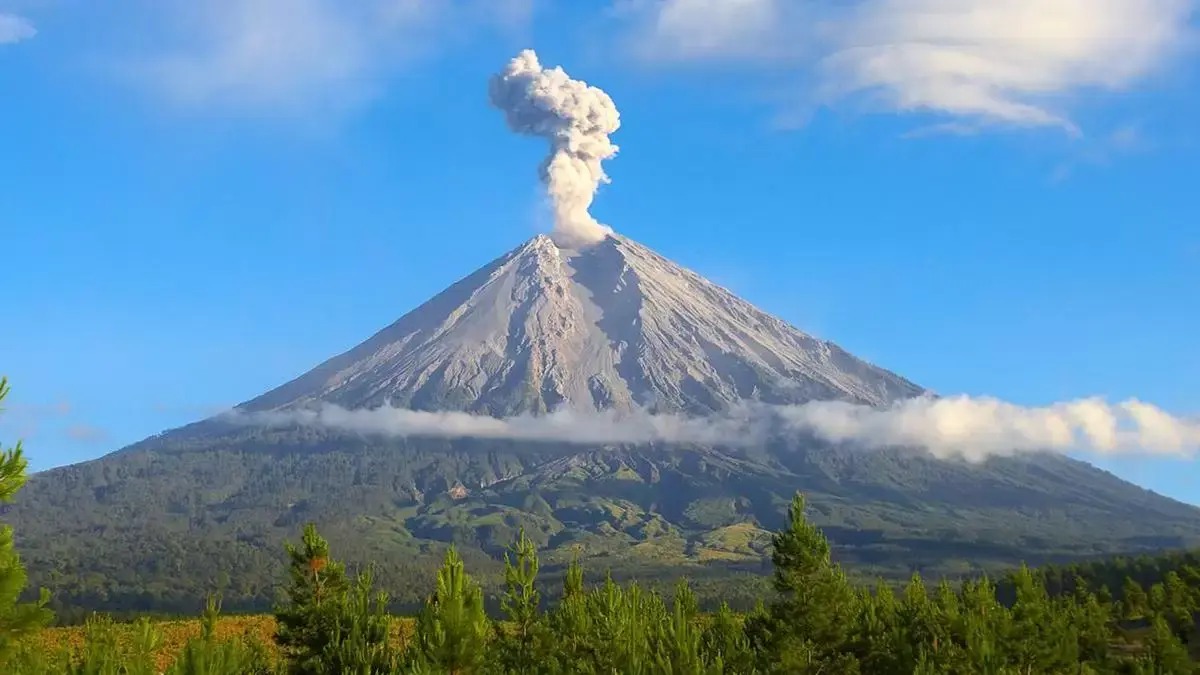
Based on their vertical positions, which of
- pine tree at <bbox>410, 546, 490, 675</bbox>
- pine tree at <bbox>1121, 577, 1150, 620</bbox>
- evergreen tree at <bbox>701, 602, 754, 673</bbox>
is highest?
pine tree at <bbox>410, 546, 490, 675</bbox>

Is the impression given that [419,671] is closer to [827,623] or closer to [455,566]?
[455,566]

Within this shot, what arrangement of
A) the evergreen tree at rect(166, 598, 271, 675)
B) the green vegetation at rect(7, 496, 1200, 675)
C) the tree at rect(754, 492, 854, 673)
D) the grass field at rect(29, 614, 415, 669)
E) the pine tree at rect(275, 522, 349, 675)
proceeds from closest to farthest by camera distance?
the evergreen tree at rect(166, 598, 271, 675), the green vegetation at rect(7, 496, 1200, 675), the pine tree at rect(275, 522, 349, 675), the tree at rect(754, 492, 854, 673), the grass field at rect(29, 614, 415, 669)

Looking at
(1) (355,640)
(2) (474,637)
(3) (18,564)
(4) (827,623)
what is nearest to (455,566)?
(2) (474,637)

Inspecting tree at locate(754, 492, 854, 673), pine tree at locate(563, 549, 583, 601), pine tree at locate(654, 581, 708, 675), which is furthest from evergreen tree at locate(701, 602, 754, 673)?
pine tree at locate(563, 549, 583, 601)

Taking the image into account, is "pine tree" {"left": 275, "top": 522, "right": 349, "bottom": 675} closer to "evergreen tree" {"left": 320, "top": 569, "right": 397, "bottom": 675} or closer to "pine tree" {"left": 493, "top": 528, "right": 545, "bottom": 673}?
"evergreen tree" {"left": 320, "top": 569, "right": 397, "bottom": 675}

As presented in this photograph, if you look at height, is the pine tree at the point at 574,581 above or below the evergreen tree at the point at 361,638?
above

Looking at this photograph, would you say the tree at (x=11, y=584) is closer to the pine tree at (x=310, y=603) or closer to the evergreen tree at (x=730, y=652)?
the pine tree at (x=310, y=603)

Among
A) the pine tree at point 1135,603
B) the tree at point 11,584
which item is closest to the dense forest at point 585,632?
the tree at point 11,584
